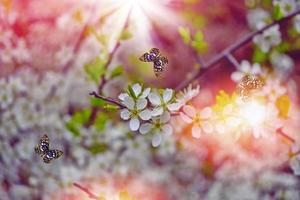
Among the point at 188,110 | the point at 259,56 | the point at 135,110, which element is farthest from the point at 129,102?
the point at 259,56

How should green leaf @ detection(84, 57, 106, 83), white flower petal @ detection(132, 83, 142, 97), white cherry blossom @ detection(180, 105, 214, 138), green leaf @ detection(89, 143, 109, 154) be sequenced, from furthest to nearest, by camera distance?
green leaf @ detection(89, 143, 109, 154) < green leaf @ detection(84, 57, 106, 83) < white cherry blossom @ detection(180, 105, 214, 138) < white flower petal @ detection(132, 83, 142, 97)

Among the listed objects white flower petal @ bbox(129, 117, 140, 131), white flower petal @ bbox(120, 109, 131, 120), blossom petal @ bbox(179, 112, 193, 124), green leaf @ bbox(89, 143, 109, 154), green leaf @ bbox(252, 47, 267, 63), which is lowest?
white flower petal @ bbox(129, 117, 140, 131)

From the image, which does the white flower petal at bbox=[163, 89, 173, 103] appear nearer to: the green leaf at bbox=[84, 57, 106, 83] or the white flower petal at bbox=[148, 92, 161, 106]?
the white flower petal at bbox=[148, 92, 161, 106]

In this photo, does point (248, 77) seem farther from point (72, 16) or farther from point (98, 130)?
point (72, 16)

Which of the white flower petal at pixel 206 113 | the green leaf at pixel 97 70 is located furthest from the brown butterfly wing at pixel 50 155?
the green leaf at pixel 97 70

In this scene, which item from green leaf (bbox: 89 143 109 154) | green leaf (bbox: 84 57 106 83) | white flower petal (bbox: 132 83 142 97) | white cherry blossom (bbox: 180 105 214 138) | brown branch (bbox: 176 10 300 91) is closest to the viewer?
white flower petal (bbox: 132 83 142 97)

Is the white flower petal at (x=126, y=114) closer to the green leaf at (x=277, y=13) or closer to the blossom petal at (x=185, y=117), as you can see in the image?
the blossom petal at (x=185, y=117)

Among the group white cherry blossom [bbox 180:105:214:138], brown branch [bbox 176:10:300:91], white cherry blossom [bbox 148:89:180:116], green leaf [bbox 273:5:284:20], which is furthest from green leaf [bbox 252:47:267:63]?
white cherry blossom [bbox 148:89:180:116]

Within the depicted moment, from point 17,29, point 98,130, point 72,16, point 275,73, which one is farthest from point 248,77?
point 17,29

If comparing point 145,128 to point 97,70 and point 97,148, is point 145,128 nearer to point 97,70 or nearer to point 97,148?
point 97,70
